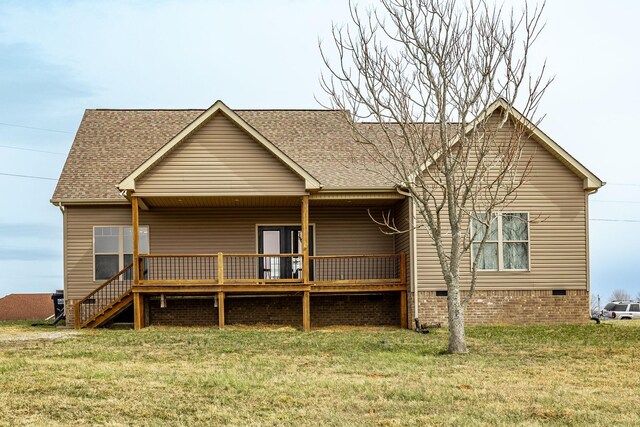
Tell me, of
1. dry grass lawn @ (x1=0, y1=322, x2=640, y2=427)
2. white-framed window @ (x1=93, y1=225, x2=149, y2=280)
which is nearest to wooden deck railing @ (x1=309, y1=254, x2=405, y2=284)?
white-framed window @ (x1=93, y1=225, x2=149, y2=280)

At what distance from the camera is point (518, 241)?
83.3 feet

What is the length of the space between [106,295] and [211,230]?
3762 mm

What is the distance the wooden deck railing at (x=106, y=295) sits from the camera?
26594 mm

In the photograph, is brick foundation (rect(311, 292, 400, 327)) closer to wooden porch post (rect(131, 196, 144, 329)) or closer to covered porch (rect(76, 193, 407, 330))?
covered porch (rect(76, 193, 407, 330))

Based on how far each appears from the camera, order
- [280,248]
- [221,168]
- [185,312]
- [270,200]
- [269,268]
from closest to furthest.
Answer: [221,168], [270,200], [185,312], [269,268], [280,248]

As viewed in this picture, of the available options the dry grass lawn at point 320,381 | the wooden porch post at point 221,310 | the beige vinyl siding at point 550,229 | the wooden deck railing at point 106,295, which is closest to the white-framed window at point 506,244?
the beige vinyl siding at point 550,229

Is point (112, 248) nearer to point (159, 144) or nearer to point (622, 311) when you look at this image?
point (159, 144)

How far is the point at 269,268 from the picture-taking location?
2741 cm

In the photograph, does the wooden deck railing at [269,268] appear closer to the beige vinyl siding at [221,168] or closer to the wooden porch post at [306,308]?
the wooden porch post at [306,308]

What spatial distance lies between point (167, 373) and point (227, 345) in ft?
16.0

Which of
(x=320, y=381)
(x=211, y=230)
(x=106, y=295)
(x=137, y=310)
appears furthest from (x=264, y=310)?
(x=320, y=381)

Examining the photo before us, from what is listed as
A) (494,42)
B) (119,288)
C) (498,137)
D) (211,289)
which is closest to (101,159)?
(119,288)

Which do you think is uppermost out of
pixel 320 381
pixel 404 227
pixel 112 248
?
pixel 404 227

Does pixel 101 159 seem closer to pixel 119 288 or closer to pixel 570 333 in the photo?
pixel 119 288
